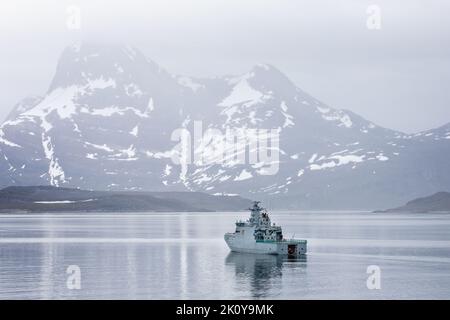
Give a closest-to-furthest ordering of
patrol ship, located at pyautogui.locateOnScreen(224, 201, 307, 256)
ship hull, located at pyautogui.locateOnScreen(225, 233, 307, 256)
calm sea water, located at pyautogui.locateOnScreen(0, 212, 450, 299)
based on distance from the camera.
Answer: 1. calm sea water, located at pyautogui.locateOnScreen(0, 212, 450, 299)
2. ship hull, located at pyautogui.locateOnScreen(225, 233, 307, 256)
3. patrol ship, located at pyautogui.locateOnScreen(224, 201, 307, 256)

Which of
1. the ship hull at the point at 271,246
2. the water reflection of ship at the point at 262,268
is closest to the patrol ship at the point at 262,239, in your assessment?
the ship hull at the point at 271,246

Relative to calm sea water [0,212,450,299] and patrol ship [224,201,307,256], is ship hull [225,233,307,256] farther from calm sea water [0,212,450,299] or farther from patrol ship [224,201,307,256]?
calm sea water [0,212,450,299]

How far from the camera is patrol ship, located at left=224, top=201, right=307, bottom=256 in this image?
175m

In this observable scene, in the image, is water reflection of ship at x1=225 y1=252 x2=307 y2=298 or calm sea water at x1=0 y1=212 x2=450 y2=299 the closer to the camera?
calm sea water at x1=0 y1=212 x2=450 y2=299

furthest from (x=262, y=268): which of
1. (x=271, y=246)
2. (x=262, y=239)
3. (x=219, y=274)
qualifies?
(x=262, y=239)

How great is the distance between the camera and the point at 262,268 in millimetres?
149500

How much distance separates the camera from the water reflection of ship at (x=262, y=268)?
122m

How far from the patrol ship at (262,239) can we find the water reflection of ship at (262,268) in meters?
1.52

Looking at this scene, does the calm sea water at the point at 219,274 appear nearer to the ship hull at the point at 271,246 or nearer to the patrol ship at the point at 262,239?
the ship hull at the point at 271,246

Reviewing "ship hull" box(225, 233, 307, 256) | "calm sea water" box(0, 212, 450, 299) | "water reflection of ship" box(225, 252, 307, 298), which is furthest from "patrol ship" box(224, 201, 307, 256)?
"calm sea water" box(0, 212, 450, 299)

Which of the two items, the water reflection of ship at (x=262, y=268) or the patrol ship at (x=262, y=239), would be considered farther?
the patrol ship at (x=262, y=239)

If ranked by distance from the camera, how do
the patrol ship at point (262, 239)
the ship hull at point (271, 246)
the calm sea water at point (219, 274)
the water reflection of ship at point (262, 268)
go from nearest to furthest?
the calm sea water at point (219, 274) → the water reflection of ship at point (262, 268) → the ship hull at point (271, 246) → the patrol ship at point (262, 239)

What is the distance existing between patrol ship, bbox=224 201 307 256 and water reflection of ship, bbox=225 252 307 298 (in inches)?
59.9
